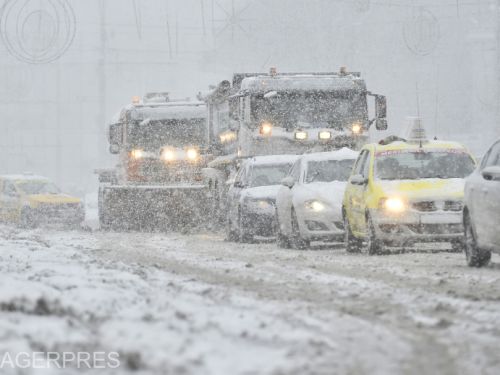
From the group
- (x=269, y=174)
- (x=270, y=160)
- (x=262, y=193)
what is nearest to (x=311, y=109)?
(x=270, y=160)

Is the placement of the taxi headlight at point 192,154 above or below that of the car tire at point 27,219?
above

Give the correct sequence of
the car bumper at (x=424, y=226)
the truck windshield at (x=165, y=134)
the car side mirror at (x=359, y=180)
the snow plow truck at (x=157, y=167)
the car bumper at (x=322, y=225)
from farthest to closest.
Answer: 1. the truck windshield at (x=165, y=134)
2. the snow plow truck at (x=157, y=167)
3. the car bumper at (x=322, y=225)
4. the car side mirror at (x=359, y=180)
5. the car bumper at (x=424, y=226)

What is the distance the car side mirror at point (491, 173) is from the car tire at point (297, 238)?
259 inches

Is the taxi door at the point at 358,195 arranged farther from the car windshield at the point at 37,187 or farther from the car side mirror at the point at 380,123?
the car windshield at the point at 37,187

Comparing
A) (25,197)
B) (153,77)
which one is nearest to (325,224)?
(25,197)

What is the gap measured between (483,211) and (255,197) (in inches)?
374

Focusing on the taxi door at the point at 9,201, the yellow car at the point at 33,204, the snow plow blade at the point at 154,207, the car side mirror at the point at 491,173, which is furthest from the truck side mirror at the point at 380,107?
the taxi door at the point at 9,201

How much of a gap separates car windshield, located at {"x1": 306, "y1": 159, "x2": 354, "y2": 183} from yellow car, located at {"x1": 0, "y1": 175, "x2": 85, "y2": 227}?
14.2 m

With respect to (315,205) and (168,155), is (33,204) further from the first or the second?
(315,205)

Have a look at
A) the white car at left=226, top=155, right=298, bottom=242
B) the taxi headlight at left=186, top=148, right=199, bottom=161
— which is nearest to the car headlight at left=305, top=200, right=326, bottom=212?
the white car at left=226, top=155, right=298, bottom=242

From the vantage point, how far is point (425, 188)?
52.9 ft

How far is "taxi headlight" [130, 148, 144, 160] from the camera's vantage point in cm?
3103

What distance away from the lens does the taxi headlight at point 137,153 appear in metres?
31.0

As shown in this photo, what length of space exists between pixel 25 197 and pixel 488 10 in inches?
1257
